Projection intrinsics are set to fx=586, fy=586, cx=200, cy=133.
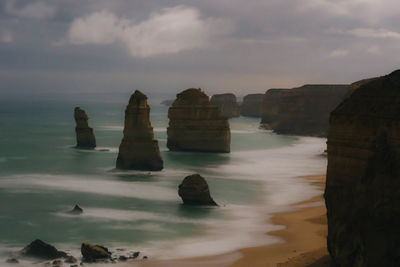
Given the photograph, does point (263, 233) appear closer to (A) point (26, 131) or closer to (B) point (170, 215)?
(B) point (170, 215)

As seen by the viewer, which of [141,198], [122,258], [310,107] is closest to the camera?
[122,258]

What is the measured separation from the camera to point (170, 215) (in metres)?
42.5

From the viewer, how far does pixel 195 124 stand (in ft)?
276

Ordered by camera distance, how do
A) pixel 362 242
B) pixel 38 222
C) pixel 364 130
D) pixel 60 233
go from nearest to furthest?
pixel 362 242 → pixel 364 130 → pixel 60 233 → pixel 38 222

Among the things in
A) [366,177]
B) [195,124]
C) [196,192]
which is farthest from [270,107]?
[366,177]

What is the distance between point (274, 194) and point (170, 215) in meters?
13.9

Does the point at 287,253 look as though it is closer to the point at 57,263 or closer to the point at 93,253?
the point at 93,253

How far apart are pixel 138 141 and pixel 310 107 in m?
77.5

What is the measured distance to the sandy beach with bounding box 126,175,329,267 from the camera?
28641 millimetres

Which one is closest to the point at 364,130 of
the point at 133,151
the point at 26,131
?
the point at 133,151

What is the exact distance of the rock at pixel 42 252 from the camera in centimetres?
3050

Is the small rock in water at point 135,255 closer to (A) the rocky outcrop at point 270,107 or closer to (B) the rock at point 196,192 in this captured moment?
(B) the rock at point 196,192

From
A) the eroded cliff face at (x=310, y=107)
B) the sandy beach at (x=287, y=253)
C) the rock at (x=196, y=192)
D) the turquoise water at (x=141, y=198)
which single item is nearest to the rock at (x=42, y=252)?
the turquoise water at (x=141, y=198)

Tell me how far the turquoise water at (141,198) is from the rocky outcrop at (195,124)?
7.02ft
